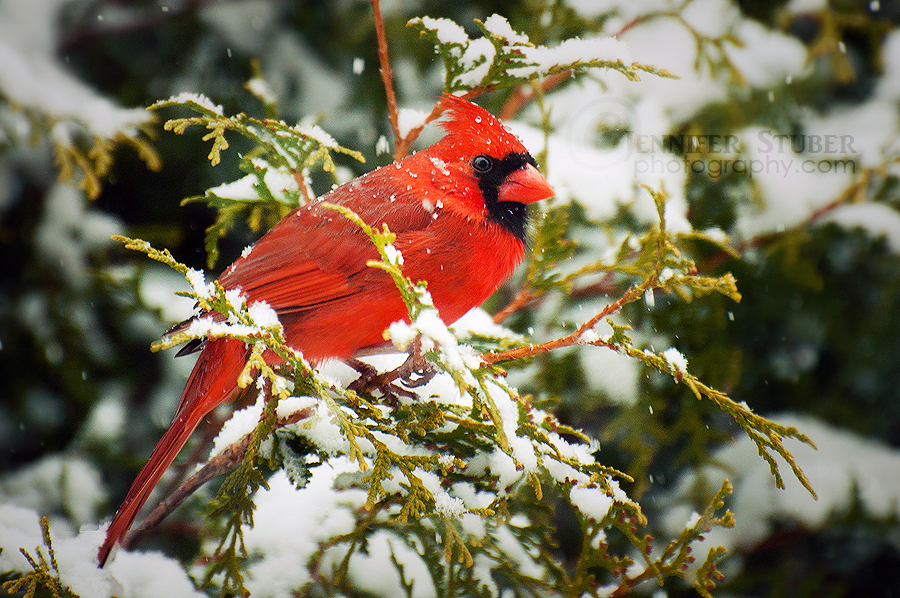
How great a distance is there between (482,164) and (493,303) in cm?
81

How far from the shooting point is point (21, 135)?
1.92m

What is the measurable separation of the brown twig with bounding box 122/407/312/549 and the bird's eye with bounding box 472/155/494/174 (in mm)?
615

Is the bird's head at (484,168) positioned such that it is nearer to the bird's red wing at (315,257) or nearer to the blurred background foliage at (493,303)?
the bird's red wing at (315,257)

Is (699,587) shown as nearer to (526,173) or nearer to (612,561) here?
(612,561)

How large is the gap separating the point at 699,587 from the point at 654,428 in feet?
2.76

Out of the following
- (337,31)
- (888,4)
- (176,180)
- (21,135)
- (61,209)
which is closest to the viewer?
(21,135)

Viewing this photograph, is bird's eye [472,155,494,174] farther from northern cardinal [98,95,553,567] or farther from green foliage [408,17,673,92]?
green foliage [408,17,673,92]

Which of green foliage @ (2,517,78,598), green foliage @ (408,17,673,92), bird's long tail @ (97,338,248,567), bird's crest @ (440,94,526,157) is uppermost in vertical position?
green foliage @ (408,17,673,92)

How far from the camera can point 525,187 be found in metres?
1.37

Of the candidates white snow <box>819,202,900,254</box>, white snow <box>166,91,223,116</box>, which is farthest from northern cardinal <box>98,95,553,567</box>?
white snow <box>819,202,900,254</box>

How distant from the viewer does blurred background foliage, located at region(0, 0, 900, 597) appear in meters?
2.01

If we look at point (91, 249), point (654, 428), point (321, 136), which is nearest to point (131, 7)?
point (91, 249)
